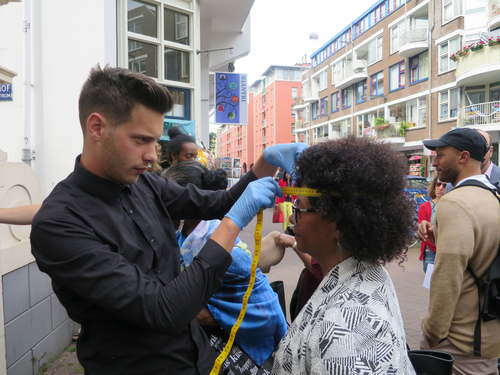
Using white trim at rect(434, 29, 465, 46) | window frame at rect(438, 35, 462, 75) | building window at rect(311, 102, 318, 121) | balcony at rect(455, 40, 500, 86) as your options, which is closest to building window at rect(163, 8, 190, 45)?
balcony at rect(455, 40, 500, 86)

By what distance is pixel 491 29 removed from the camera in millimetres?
20000

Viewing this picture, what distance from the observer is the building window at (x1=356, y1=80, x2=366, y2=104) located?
1332 inches

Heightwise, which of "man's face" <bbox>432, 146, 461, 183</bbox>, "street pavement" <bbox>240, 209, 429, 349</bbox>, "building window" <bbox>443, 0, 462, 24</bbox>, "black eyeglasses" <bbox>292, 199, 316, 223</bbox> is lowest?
"street pavement" <bbox>240, 209, 429, 349</bbox>

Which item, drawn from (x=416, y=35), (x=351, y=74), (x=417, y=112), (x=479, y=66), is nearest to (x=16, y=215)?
(x=479, y=66)

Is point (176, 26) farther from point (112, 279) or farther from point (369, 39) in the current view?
point (369, 39)

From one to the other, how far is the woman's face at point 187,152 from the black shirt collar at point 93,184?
1.88 m

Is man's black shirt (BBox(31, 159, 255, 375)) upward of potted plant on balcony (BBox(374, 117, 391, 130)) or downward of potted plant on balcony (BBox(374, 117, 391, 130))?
downward

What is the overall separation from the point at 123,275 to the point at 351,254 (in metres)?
0.78

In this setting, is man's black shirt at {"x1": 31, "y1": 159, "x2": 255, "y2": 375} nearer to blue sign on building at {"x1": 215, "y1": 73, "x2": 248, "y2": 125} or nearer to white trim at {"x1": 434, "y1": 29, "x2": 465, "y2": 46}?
blue sign on building at {"x1": 215, "y1": 73, "x2": 248, "y2": 125}

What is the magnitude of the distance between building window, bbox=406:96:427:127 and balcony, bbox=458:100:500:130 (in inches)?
152

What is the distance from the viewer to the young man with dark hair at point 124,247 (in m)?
1.21

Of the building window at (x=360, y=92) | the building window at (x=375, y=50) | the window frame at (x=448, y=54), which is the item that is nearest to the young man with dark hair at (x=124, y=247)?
the window frame at (x=448, y=54)

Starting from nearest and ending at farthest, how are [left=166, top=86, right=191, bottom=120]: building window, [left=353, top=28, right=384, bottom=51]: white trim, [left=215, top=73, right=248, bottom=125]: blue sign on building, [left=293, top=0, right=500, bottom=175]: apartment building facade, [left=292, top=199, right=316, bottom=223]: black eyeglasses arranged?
[left=292, top=199, right=316, bottom=223]: black eyeglasses → [left=166, top=86, right=191, bottom=120]: building window → [left=215, top=73, right=248, bottom=125]: blue sign on building → [left=293, top=0, right=500, bottom=175]: apartment building facade → [left=353, top=28, right=384, bottom=51]: white trim

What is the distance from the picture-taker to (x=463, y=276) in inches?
82.7
